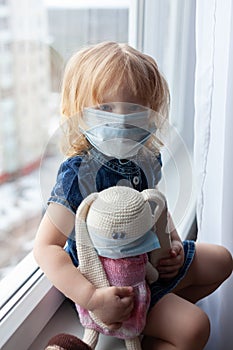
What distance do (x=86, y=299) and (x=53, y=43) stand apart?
54 centimetres

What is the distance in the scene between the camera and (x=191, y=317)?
0.84 m

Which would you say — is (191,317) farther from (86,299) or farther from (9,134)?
(9,134)

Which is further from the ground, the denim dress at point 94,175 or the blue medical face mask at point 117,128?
the blue medical face mask at point 117,128

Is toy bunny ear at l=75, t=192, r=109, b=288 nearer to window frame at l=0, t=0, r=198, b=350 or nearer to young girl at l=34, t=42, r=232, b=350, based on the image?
young girl at l=34, t=42, r=232, b=350

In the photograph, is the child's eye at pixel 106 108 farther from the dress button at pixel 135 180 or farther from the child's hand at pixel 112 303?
the child's hand at pixel 112 303

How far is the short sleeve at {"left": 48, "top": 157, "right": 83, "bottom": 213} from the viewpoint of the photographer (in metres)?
0.78

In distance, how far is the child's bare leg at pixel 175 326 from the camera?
2.71 ft

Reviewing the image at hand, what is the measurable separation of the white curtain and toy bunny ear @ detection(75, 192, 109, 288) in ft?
1.11

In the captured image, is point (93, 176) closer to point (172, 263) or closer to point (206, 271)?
point (172, 263)

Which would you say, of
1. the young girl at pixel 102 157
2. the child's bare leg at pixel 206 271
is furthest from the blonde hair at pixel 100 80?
the child's bare leg at pixel 206 271

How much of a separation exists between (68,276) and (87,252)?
46 mm

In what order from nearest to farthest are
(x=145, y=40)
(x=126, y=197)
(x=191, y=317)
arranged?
(x=126, y=197), (x=191, y=317), (x=145, y=40)

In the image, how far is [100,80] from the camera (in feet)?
2.51

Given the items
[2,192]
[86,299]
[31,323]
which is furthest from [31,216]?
[86,299]
